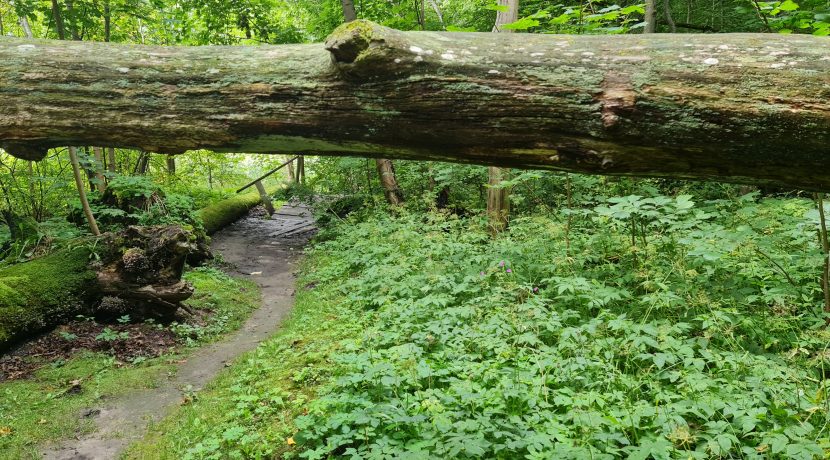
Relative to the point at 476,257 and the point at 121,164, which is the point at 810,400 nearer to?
the point at 476,257

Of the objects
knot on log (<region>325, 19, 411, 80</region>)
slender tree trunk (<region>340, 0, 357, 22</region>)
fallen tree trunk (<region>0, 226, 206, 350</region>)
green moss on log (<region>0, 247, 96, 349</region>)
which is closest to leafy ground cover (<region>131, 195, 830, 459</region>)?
knot on log (<region>325, 19, 411, 80</region>)

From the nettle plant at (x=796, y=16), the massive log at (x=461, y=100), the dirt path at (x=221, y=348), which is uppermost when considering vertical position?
the nettle plant at (x=796, y=16)

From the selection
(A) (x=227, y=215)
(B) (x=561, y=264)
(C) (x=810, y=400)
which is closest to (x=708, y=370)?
(C) (x=810, y=400)

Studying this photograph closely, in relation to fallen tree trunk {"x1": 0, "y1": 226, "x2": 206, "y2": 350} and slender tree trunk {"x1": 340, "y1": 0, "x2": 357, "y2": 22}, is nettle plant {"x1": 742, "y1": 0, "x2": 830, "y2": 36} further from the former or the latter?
slender tree trunk {"x1": 340, "y1": 0, "x2": 357, "y2": 22}

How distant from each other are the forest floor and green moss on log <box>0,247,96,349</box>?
204 cm

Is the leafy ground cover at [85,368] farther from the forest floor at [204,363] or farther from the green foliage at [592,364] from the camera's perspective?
the green foliage at [592,364]

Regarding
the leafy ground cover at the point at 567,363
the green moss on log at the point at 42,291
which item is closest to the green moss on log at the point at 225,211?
the green moss on log at the point at 42,291

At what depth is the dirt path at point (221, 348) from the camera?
4.31 m

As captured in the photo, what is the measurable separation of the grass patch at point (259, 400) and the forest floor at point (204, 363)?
24cm

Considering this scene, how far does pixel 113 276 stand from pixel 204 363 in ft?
7.56

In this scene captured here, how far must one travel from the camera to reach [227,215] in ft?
50.6

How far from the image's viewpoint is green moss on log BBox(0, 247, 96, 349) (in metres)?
6.20

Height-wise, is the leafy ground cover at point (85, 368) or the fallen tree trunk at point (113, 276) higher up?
the fallen tree trunk at point (113, 276)

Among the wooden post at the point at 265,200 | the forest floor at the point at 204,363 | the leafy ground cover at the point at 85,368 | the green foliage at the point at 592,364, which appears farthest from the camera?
the wooden post at the point at 265,200
